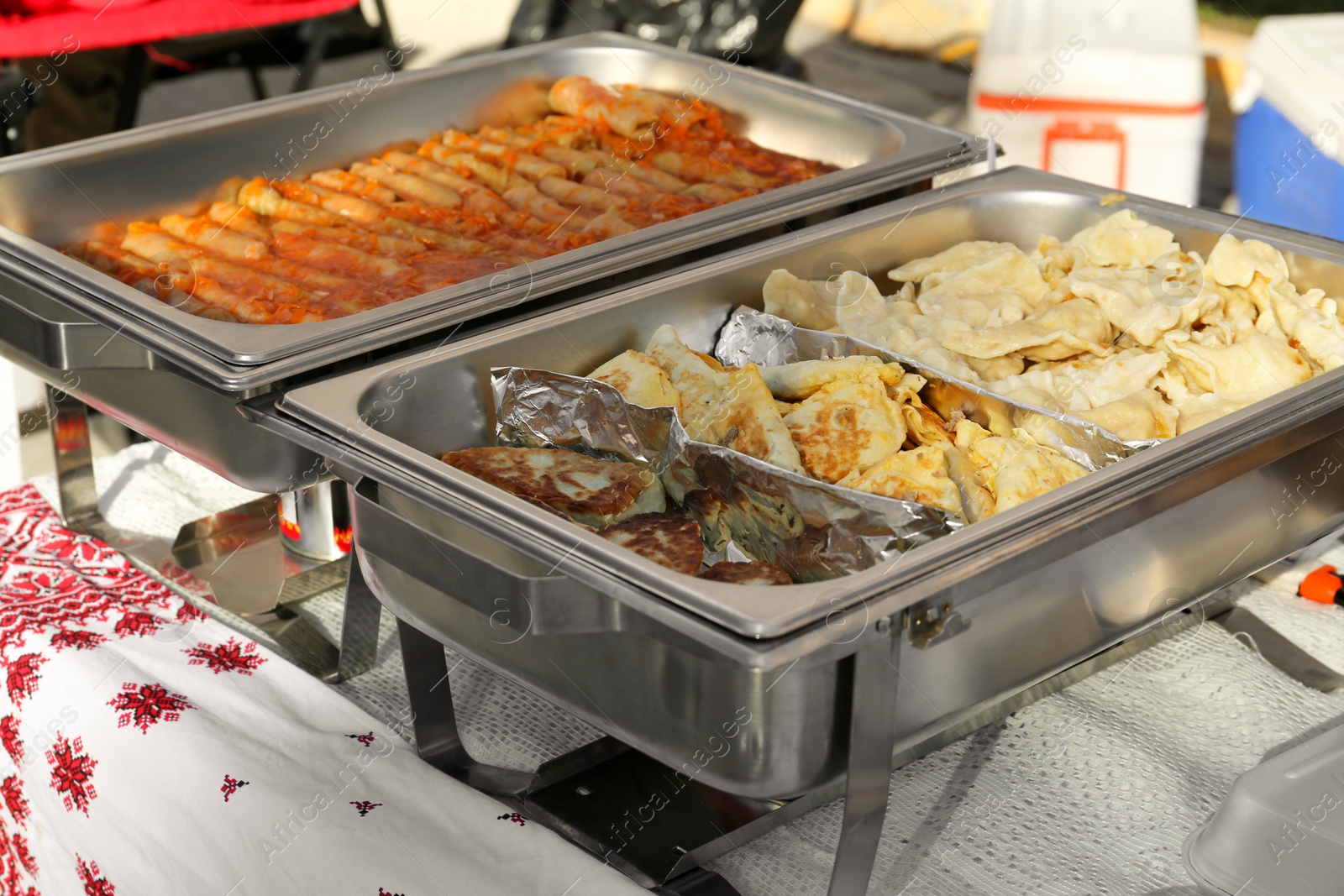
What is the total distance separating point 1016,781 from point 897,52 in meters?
4.91

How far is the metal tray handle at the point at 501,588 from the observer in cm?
78

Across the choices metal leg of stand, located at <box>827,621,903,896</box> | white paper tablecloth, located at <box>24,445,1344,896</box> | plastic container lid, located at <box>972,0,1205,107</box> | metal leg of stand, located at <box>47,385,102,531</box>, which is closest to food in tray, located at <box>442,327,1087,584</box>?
metal leg of stand, located at <box>827,621,903,896</box>

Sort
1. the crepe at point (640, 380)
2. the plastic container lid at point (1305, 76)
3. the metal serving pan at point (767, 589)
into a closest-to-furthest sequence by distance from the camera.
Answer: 1. the metal serving pan at point (767, 589)
2. the crepe at point (640, 380)
3. the plastic container lid at point (1305, 76)

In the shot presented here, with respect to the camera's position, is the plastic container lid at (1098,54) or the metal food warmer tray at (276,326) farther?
the plastic container lid at (1098,54)

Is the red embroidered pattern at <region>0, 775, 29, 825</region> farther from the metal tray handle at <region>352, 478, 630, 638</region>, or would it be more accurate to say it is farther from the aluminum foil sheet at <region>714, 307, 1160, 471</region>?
the aluminum foil sheet at <region>714, 307, 1160, 471</region>

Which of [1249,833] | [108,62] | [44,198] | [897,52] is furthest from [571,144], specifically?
[897,52]

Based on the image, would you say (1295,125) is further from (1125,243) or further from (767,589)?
(767,589)

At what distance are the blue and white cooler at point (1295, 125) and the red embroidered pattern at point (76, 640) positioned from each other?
1.82 meters

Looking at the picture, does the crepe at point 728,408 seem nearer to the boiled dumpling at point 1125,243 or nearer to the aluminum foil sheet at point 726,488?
the aluminum foil sheet at point 726,488

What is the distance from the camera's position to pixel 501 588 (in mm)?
788

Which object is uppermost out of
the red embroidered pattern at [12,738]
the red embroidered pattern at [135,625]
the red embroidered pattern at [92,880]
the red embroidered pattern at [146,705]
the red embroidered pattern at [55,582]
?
the red embroidered pattern at [146,705]

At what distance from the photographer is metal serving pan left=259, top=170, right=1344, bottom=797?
753 millimetres

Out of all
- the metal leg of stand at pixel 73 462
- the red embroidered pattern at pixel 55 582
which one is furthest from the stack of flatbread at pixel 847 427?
the metal leg of stand at pixel 73 462

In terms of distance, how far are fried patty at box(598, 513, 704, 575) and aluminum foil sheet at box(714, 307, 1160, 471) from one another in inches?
12.3
